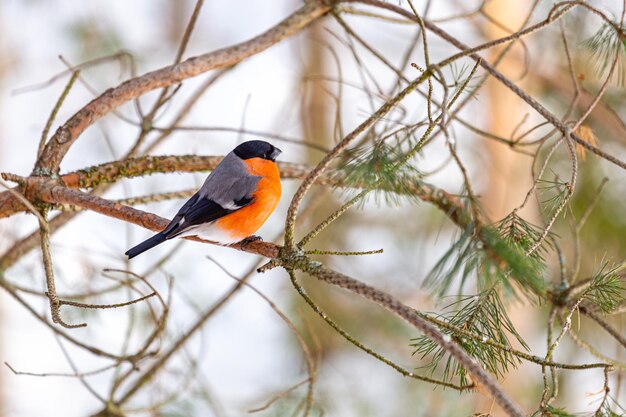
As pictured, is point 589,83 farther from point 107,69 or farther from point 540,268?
point 107,69

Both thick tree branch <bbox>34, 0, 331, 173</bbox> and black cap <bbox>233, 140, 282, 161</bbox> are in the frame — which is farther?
black cap <bbox>233, 140, 282, 161</bbox>

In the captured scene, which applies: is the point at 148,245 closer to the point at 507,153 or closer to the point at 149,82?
the point at 149,82

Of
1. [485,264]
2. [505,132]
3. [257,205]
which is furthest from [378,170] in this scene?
[505,132]

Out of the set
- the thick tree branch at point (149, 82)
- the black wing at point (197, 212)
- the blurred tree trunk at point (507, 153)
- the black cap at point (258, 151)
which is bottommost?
the black wing at point (197, 212)

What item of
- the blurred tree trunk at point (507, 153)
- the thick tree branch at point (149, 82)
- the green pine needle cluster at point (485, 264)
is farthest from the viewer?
the blurred tree trunk at point (507, 153)

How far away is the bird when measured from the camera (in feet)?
5.65

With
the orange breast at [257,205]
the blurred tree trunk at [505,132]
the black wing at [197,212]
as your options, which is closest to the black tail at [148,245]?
the black wing at [197,212]

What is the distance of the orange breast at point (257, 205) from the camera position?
1.75 meters

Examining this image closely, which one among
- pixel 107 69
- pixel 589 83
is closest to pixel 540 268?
pixel 589 83

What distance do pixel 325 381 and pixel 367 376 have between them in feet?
Answer: 1.54

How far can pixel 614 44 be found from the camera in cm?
147

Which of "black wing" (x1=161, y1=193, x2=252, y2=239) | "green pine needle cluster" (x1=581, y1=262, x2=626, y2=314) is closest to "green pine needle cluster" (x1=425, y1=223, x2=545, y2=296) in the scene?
"green pine needle cluster" (x1=581, y1=262, x2=626, y2=314)

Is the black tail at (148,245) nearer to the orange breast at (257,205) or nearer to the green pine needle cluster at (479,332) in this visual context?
the orange breast at (257,205)

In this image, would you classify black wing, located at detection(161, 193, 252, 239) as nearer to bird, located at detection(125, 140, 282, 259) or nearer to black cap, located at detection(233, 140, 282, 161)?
bird, located at detection(125, 140, 282, 259)
